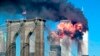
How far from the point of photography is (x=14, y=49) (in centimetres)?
17525

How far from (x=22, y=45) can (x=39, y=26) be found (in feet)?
31.6

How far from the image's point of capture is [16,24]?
18212 cm

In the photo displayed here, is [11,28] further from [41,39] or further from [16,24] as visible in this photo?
[41,39]

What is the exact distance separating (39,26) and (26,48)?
983cm

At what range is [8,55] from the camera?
570 ft

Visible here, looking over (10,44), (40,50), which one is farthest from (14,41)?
(40,50)

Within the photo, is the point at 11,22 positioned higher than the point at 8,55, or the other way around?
the point at 11,22

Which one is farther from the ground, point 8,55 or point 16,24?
point 16,24

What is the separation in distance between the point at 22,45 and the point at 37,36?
21.5 ft

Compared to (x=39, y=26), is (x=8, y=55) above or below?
below

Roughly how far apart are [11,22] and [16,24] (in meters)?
3.33

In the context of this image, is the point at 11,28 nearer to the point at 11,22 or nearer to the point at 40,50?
the point at 11,22

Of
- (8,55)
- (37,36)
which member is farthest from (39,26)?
(8,55)

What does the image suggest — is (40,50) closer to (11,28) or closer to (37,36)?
(37,36)
